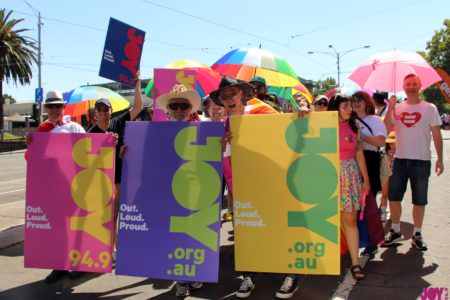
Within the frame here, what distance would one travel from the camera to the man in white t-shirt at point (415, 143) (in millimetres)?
5180

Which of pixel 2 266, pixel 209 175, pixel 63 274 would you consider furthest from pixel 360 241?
pixel 2 266

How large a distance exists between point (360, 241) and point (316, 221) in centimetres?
133

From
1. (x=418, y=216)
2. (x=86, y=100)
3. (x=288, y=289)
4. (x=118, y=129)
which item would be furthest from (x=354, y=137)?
(x=86, y=100)

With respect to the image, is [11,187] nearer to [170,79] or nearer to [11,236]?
[11,236]

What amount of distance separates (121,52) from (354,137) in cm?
276

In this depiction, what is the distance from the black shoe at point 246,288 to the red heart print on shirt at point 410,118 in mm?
2819

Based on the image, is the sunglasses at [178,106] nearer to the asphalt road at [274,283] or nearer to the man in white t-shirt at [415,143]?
the asphalt road at [274,283]

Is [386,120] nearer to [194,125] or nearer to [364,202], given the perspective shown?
[364,202]

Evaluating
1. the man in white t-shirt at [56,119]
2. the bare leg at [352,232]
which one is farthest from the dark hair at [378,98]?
the man in white t-shirt at [56,119]

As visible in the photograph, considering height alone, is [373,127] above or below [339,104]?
below

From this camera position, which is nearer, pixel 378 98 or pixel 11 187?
pixel 378 98

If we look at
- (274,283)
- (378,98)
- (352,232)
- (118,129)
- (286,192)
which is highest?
(378,98)

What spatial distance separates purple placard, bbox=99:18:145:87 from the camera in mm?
4910

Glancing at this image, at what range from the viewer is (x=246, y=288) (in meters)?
3.95
